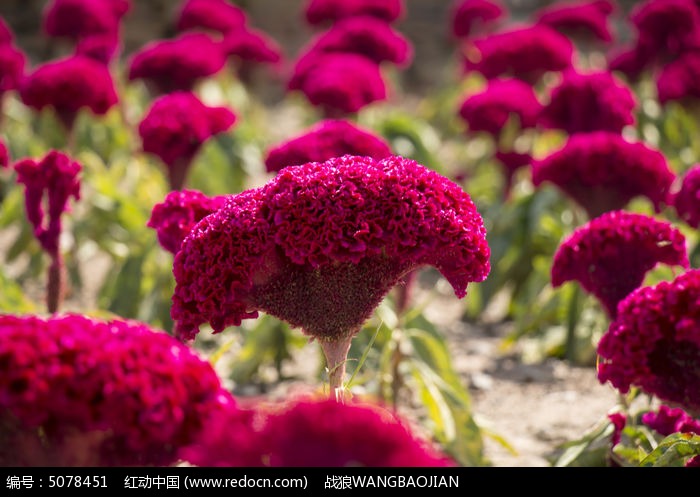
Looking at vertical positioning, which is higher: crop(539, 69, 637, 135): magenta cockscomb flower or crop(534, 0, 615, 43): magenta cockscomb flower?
crop(534, 0, 615, 43): magenta cockscomb flower

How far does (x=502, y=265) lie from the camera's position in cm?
464

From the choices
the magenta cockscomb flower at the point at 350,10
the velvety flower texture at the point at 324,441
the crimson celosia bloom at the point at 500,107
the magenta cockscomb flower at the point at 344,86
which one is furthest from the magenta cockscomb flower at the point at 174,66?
the velvety flower texture at the point at 324,441

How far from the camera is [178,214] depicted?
96.7 inches

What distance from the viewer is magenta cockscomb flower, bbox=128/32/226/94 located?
15.5 ft

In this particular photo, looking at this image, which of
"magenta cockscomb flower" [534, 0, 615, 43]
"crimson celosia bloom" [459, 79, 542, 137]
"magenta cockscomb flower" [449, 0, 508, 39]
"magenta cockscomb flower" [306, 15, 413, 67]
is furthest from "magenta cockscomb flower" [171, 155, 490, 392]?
"magenta cockscomb flower" [449, 0, 508, 39]

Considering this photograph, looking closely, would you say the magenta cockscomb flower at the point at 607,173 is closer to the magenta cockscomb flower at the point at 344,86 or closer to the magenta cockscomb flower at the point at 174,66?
the magenta cockscomb flower at the point at 344,86

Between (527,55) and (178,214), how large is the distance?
3.14 meters

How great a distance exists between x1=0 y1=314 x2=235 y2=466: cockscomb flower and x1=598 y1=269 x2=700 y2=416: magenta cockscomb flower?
0.90 meters

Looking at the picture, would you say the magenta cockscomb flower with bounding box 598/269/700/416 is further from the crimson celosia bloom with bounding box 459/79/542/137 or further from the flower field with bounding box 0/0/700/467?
the crimson celosia bloom with bounding box 459/79/542/137

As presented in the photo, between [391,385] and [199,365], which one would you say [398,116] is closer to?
[391,385]

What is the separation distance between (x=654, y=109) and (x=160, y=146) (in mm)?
3502

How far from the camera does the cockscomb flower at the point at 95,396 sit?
1506mm

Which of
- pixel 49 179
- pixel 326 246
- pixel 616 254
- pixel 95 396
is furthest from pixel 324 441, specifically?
pixel 49 179

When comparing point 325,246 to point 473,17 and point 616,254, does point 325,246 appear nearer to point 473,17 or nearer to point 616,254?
point 616,254
